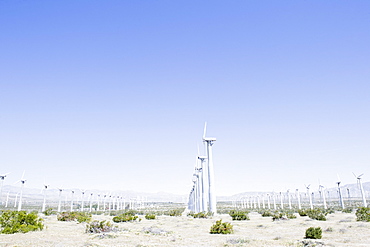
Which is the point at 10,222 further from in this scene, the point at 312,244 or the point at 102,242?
the point at 312,244

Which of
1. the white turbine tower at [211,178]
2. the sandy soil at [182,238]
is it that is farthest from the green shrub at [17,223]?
the white turbine tower at [211,178]

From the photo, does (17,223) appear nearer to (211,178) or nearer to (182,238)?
(182,238)

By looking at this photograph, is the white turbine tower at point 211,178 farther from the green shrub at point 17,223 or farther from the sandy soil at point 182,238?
the green shrub at point 17,223

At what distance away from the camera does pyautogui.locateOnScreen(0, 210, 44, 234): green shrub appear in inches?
806

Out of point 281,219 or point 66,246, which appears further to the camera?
point 281,219

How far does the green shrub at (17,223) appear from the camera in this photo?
20.5 metres

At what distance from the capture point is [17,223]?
70.0 ft

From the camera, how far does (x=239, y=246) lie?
14.7 meters

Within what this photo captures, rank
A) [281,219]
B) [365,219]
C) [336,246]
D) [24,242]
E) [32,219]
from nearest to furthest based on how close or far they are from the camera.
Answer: [336,246] < [24,242] < [32,219] < [365,219] < [281,219]

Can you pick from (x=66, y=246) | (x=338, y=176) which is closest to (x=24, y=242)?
(x=66, y=246)

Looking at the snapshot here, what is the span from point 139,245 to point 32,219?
12.7 meters

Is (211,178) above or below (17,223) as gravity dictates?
Answer: above

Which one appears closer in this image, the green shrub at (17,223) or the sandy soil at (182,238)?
the sandy soil at (182,238)

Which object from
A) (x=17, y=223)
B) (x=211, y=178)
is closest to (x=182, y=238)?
(x=17, y=223)
